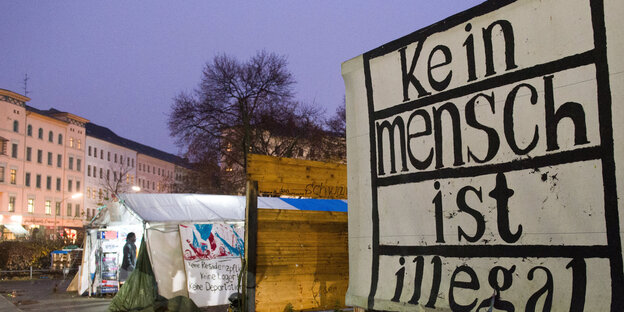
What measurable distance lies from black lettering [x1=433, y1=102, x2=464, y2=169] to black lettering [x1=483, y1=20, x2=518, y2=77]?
1.25 feet

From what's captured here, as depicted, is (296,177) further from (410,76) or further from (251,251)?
(410,76)

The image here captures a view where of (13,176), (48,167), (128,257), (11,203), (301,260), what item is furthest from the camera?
(48,167)

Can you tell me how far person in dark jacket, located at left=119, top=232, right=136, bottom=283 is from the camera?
1716 centimetres

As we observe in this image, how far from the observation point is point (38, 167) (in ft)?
238

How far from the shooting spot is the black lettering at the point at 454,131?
4.31 m

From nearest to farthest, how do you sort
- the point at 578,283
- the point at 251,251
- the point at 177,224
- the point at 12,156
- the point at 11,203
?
the point at 578,283 < the point at 251,251 < the point at 177,224 < the point at 11,203 < the point at 12,156

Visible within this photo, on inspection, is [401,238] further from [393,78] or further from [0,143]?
[0,143]

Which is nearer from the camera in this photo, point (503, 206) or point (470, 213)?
point (503, 206)

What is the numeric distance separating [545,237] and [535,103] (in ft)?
2.77

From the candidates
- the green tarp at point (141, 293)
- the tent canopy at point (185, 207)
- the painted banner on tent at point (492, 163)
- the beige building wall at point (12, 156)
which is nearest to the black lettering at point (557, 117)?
the painted banner on tent at point (492, 163)

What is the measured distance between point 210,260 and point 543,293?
42.2ft

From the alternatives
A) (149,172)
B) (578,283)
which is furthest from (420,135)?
(149,172)

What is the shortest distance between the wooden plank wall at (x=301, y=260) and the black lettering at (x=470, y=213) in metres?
3.34

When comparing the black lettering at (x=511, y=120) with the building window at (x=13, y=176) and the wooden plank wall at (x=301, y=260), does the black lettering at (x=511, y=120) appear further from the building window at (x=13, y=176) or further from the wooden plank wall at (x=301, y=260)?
the building window at (x=13, y=176)
